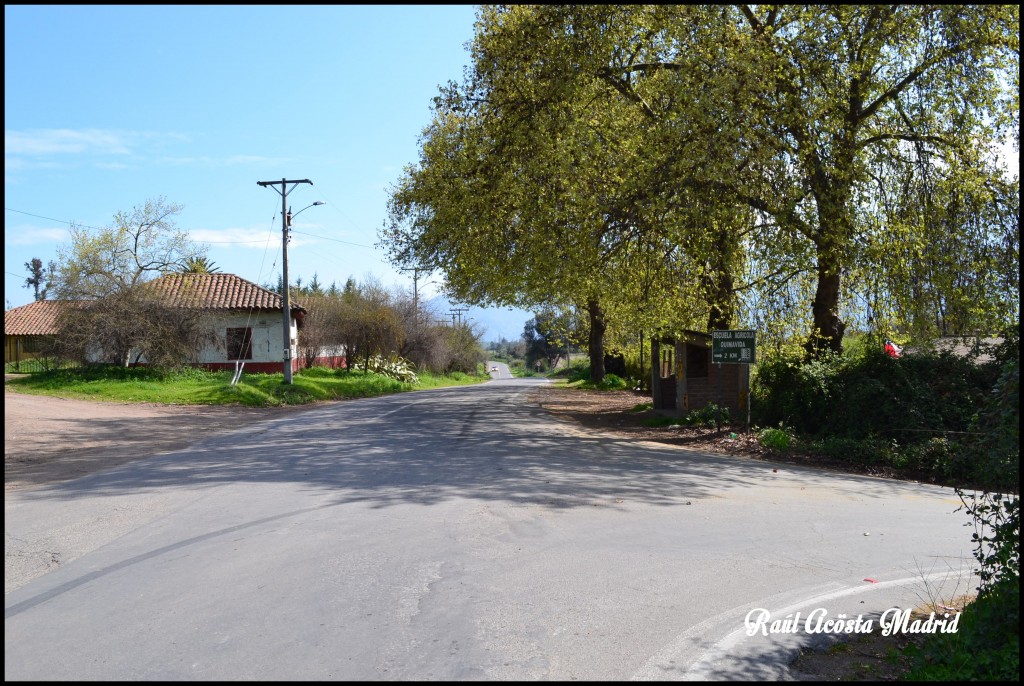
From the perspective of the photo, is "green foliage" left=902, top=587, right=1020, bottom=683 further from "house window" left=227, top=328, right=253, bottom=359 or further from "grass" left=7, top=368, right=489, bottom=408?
"house window" left=227, top=328, right=253, bottom=359

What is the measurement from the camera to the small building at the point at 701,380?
19859 mm

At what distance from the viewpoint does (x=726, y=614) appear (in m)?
5.68

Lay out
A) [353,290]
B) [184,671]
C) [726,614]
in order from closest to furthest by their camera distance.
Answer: [184,671] < [726,614] < [353,290]

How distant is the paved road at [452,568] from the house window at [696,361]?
9.80 meters

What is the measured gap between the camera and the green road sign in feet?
54.6

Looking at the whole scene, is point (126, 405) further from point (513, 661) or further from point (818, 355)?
point (513, 661)

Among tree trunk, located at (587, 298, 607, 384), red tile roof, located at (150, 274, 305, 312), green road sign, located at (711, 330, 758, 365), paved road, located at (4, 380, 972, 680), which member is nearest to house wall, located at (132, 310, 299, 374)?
red tile roof, located at (150, 274, 305, 312)

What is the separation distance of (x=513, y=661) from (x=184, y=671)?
6.28 feet

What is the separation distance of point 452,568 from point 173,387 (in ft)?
85.8

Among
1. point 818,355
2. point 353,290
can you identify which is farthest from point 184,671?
point 353,290

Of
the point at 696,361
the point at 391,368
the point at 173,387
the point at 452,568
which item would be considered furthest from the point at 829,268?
the point at 391,368

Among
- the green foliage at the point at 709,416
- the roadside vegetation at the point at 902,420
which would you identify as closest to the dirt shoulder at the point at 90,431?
the roadside vegetation at the point at 902,420

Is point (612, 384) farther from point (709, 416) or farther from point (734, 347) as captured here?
point (734, 347)

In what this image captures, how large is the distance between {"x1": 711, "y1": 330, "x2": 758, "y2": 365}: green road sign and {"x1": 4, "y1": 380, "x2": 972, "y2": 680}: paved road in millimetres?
4285
